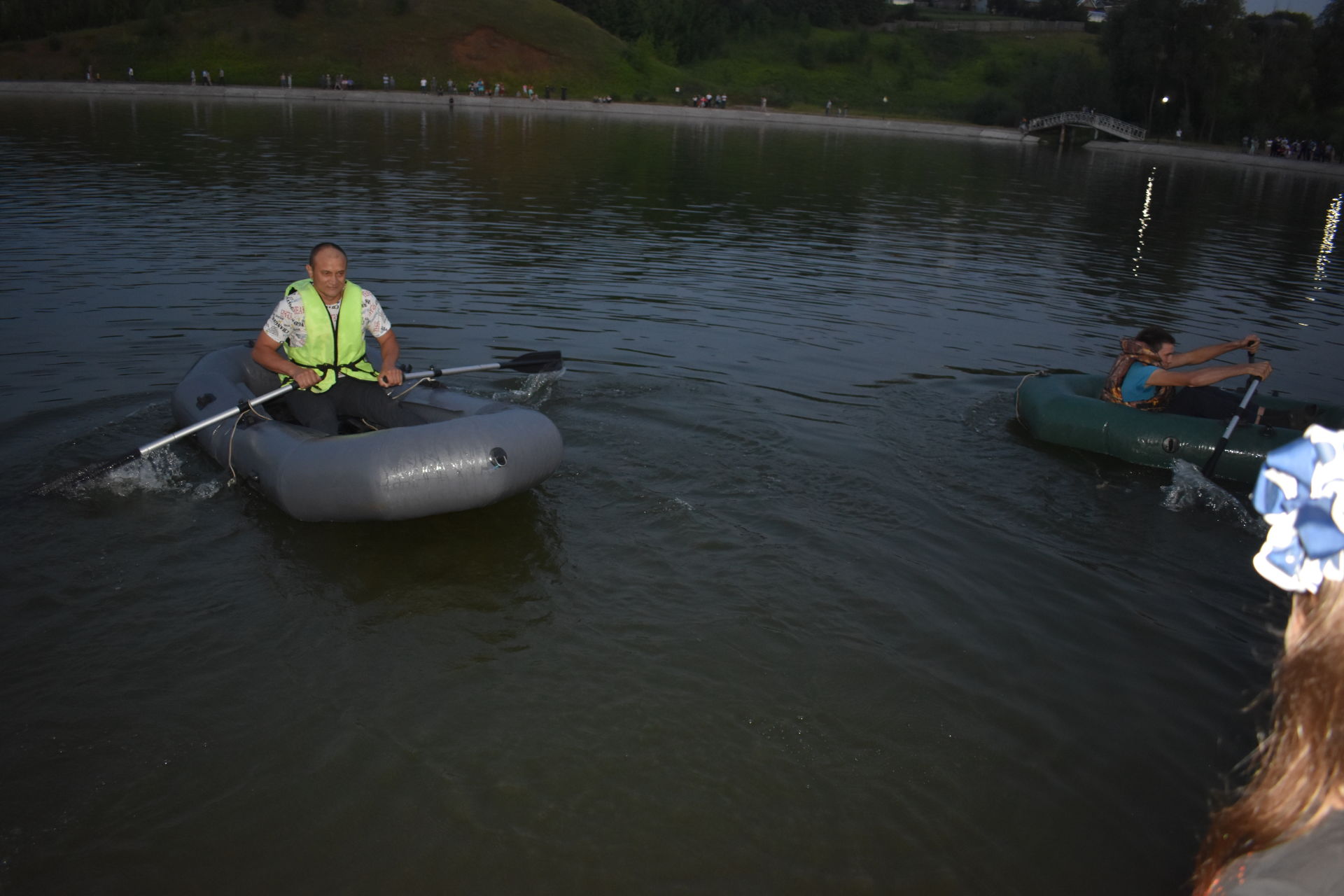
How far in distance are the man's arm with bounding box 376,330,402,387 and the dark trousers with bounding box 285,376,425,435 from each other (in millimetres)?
124

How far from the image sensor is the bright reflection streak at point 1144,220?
747 inches

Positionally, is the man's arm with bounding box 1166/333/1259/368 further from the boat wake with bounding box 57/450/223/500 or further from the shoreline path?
the shoreline path

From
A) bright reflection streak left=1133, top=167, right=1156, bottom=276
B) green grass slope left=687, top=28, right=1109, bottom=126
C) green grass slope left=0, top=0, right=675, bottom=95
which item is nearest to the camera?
bright reflection streak left=1133, top=167, right=1156, bottom=276

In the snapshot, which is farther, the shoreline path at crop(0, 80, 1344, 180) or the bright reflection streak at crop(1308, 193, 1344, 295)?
the shoreline path at crop(0, 80, 1344, 180)

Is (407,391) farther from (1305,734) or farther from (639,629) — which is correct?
(1305,734)

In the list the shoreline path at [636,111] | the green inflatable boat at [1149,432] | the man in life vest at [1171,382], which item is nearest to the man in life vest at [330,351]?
the green inflatable boat at [1149,432]

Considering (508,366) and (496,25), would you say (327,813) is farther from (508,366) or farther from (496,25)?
(496,25)

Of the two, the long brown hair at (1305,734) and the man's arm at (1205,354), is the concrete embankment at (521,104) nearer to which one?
the man's arm at (1205,354)

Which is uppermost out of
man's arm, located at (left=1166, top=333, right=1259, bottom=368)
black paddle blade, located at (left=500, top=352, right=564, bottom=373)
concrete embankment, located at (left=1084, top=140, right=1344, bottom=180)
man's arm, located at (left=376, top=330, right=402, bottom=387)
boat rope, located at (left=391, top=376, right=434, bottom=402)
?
concrete embankment, located at (left=1084, top=140, right=1344, bottom=180)

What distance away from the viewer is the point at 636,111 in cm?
5797

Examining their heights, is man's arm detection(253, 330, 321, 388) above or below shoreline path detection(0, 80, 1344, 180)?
below

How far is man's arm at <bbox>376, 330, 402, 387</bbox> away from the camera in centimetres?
701

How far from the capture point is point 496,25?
2591 inches

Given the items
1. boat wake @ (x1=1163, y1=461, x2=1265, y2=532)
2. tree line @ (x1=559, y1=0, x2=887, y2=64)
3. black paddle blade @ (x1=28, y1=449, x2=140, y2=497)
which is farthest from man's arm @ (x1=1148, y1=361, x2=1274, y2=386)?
tree line @ (x1=559, y1=0, x2=887, y2=64)
